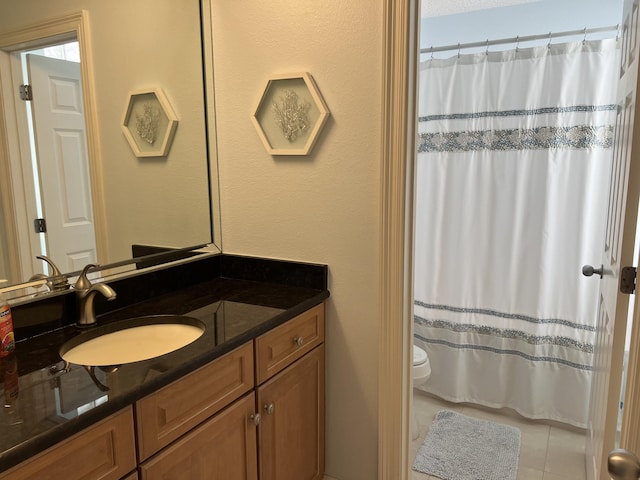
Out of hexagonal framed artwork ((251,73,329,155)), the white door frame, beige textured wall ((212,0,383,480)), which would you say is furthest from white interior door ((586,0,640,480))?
the white door frame

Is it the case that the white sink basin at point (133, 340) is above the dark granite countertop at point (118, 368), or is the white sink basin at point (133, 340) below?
below

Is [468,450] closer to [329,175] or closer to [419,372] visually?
[419,372]

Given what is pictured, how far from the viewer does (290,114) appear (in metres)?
1.85

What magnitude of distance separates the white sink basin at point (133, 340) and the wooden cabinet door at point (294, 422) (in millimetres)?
321

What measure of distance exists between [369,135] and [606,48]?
4.55 ft

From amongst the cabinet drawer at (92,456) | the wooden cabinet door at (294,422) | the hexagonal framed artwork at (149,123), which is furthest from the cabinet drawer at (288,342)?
the hexagonal framed artwork at (149,123)

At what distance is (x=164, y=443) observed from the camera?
1.20 m

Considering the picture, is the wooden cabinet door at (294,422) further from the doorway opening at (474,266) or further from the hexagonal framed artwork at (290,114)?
the doorway opening at (474,266)

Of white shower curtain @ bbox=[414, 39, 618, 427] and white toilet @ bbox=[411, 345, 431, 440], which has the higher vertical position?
white shower curtain @ bbox=[414, 39, 618, 427]

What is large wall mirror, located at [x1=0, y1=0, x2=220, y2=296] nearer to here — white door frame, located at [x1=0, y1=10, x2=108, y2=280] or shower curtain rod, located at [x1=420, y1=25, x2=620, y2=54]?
white door frame, located at [x1=0, y1=10, x2=108, y2=280]

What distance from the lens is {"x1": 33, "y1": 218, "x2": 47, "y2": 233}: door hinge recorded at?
1.47 m

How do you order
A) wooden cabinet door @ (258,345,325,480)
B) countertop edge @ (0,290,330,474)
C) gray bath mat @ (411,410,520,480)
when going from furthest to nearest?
gray bath mat @ (411,410,520,480) < wooden cabinet door @ (258,345,325,480) < countertop edge @ (0,290,330,474)

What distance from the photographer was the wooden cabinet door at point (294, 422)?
1609 mm

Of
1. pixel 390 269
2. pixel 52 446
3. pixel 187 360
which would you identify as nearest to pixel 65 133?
pixel 187 360
